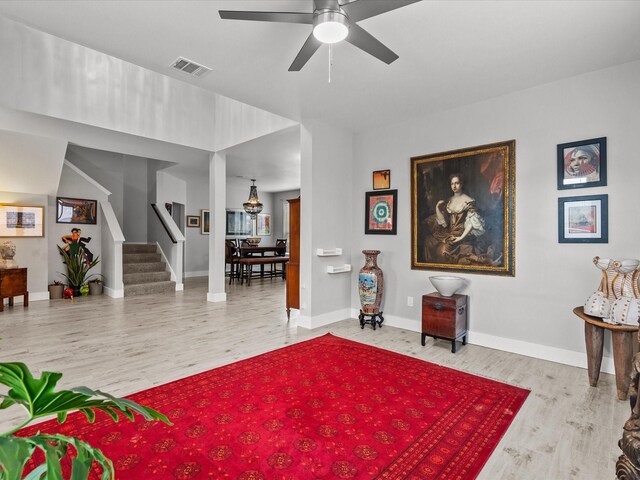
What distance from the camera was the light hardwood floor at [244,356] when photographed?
1997mm

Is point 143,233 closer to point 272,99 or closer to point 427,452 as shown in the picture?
point 272,99

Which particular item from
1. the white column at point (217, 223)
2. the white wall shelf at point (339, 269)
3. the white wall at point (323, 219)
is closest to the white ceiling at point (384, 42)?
the white wall at point (323, 219)

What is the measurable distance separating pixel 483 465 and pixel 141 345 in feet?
11.1

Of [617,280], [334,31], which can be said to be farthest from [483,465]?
[334,31]

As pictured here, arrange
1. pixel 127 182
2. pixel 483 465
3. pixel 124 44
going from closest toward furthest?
1. pixel 483 465
2. pixel 124 44
3. pixel 127 182

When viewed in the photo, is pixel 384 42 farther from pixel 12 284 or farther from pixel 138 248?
pixel 138 248

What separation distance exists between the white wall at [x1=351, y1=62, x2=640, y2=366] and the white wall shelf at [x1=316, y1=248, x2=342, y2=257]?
1254 millimetres

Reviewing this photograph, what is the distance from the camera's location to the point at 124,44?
2.77m

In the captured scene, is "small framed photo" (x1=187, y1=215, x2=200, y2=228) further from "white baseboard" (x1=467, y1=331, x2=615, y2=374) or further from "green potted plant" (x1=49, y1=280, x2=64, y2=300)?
"white baseboard" (x1=467, y1=331, x2=615, y2=374)

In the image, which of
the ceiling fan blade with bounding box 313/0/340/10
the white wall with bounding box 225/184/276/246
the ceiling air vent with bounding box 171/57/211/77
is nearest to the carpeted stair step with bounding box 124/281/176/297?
the white wall with bounding box 225/184/276/246

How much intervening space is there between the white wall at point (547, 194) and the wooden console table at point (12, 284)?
6363mm

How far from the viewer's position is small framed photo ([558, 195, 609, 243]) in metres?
3.14

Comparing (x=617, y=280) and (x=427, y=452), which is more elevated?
(x=617, y=280)

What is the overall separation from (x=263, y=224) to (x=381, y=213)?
7959 millimetres
